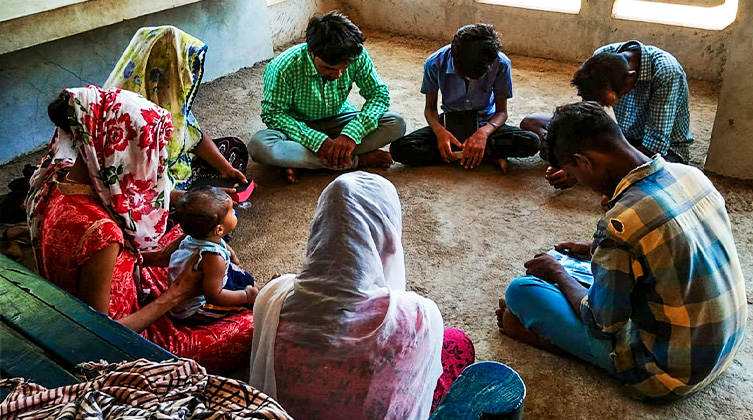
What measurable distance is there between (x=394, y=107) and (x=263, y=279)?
181cm

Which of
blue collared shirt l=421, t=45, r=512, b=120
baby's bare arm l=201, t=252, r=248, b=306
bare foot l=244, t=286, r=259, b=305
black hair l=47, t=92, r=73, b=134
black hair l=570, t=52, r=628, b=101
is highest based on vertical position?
black hair l=47, t=92, r=73, b=134

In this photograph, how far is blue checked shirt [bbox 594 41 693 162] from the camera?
3029 millimetres

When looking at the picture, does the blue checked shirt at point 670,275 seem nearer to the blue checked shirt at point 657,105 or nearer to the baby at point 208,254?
the baby at point 208,254

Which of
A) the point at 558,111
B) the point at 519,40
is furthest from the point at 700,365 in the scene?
the point at 519,40

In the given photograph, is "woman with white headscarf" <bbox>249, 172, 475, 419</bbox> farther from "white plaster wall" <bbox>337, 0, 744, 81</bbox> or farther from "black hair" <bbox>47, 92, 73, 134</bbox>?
"white plaster wall" <bbox>337, 0, 744, 81</bbox>

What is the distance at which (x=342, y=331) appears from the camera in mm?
1456

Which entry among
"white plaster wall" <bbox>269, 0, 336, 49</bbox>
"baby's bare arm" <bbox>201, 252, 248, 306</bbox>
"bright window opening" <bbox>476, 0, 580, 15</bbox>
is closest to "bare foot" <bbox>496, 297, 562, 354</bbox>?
"baby's bare arm" <bbox>201, 252, 248, 306</bbox>

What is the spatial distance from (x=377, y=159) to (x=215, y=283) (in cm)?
157

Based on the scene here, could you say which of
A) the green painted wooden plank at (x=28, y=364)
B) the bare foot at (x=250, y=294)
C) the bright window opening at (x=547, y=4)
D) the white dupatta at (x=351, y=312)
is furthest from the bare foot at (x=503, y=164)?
the green painted wooden plank at (x=28, y=364)

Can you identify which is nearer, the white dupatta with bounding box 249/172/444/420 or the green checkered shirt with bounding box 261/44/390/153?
the white dupatta with bounding box 249/172/444/420

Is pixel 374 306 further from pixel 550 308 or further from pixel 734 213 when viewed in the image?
pixel 734 213

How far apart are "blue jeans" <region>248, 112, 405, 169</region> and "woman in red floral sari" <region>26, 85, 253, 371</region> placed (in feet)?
3.95

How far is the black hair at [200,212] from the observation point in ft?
7.22

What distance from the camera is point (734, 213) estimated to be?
3.04m
